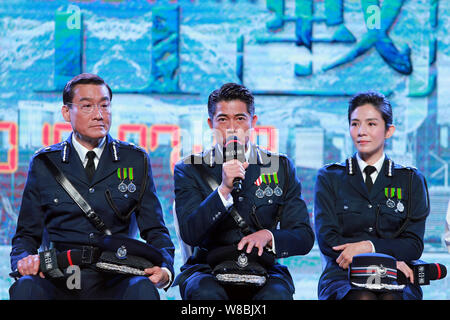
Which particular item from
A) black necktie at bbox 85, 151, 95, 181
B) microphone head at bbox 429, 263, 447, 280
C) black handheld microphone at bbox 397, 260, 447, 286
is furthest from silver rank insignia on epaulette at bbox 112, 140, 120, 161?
microphone head at bbox 429, 263, 447, 280

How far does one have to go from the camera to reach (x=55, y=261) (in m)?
3.32

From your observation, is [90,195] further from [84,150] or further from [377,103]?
[377,103]

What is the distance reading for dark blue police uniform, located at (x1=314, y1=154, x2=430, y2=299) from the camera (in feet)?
12.2

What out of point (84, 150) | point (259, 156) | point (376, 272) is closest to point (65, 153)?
point (84, 150)

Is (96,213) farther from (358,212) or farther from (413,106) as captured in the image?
(413,106)

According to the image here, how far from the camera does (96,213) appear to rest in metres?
3.66

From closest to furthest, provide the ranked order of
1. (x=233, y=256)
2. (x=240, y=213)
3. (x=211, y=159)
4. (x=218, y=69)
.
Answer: (x=233, y=256) < (x=240, y=213) < (x=211, y=159) < (x=218, y=69)

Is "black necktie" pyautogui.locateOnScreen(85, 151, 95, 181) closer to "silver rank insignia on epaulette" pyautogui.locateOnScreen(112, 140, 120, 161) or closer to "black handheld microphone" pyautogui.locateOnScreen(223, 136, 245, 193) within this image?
"silver rank insignia on epaulette" pyautogui.locateOnScreen(112, 140, 120, 161)

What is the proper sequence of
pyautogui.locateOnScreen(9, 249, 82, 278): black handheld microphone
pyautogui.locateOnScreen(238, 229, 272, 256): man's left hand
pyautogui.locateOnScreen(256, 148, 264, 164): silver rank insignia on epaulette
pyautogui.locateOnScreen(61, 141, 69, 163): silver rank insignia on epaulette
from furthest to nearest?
pyautogui.locateOnScreen(256, 148, 264, 164): silver rank insignia on epaulette → pyautogui.locateOnScreen(61, 141, 69, 163): silver rank insignia on epaulette → pyautogui.locateOnScreen(238, 229, 272, 256): man's left hand → pyautogui.locateOnScreen(9, 249, 82, 278): black handheld microphone

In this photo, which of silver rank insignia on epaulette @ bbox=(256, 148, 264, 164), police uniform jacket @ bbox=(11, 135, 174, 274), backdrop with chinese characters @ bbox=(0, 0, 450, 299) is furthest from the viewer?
backdrop with chinese characters @ bbox=(0, 0, 450, 299)

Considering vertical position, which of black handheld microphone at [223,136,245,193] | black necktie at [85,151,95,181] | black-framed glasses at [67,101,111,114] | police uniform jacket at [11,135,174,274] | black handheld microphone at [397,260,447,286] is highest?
black-framed glasses at [67,101,111,114]

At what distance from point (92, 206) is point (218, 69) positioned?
6.23 ft

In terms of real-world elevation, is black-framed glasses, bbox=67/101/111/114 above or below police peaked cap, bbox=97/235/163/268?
above

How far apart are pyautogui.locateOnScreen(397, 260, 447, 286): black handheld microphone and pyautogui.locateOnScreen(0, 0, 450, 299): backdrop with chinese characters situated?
1583mm
